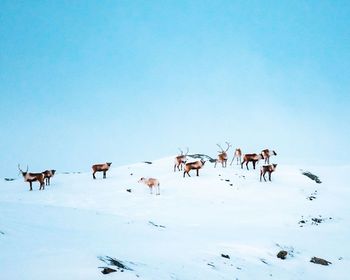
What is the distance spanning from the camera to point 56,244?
11.8 meters

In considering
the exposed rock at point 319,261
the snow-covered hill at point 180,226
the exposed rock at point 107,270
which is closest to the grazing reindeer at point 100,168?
the snow-covered hill at point 180,226

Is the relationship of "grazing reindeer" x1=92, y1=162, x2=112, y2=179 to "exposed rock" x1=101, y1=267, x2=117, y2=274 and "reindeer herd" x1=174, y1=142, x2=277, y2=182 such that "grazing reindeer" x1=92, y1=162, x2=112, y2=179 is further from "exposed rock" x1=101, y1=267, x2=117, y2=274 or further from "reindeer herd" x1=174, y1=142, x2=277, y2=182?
"exposed rock" x1=101, y1=267, x2=117, y2=274

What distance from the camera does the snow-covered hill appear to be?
10789 mm

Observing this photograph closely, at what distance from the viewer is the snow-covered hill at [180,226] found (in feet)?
35.4

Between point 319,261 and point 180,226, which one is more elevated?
point 180,226

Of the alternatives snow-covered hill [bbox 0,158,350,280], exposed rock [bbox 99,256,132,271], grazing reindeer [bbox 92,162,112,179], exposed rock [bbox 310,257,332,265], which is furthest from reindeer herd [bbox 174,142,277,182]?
exposed rock [bbox 99,256,132,271]

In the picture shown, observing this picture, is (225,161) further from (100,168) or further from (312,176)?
(100,168)

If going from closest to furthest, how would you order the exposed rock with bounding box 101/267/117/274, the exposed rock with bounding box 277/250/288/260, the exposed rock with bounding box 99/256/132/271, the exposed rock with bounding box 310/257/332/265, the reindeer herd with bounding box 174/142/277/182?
1. the exposed rock with bounding box 101/267/117/274
2. the exposed rock with bounding box 99/256/132/271
3. the exposed rock with bounding box 277/250/288/260
4. the exposed rock with bounding box 310/257/332/265
5. the reindeer herd with bounding box 174/142/277/182

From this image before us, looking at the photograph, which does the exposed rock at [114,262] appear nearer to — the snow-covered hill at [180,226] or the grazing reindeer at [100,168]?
the snow-covered hill at [180,226]

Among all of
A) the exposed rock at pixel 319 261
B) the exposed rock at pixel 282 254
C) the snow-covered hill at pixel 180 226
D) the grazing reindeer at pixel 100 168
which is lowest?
the exposed rock at pixel 319 261

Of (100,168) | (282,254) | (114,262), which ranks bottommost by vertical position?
(282,254)

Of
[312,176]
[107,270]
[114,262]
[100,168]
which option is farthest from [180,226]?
[312,176]

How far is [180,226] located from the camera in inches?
758

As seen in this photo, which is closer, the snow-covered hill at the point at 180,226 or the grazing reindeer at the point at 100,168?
the snow-covered hill at the point at 180,226
